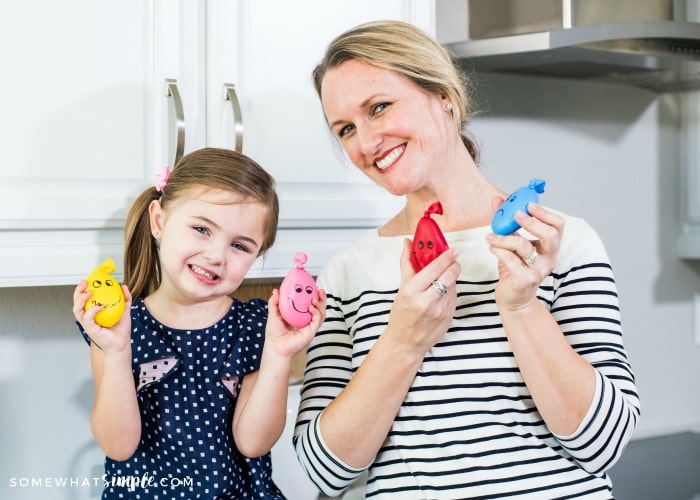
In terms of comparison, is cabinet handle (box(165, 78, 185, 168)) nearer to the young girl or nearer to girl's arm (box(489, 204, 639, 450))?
the young girl

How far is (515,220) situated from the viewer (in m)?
0.90

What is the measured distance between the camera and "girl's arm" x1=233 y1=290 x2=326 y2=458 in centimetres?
109

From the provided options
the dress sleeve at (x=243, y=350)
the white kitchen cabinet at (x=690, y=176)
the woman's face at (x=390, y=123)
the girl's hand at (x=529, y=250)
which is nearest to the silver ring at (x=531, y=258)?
the girl's hand at (x=529, y=250)

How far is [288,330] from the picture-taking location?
1111 mm

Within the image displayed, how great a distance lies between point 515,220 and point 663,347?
4.71 feet

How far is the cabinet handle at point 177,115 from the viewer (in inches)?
47.9

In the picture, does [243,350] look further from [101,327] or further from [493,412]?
[493,412]

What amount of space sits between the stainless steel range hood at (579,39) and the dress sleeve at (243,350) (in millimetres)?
684

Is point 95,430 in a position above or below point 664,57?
below

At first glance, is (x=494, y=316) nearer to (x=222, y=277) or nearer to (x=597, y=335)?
(x=597, y=335)

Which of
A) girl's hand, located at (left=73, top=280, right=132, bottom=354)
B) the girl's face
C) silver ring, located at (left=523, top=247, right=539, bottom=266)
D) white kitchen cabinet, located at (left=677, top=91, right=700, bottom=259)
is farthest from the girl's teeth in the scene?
white kitchen cabinet, located at (left=677, top=91, right=700, bottom=259)

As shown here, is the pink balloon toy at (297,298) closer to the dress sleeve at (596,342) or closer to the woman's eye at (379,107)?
the woman's eye at (379,107)

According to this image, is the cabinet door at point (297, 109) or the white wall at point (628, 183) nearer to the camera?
the cabinet door at point (297, 109)

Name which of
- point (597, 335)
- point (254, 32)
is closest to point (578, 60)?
point (254, 32)
